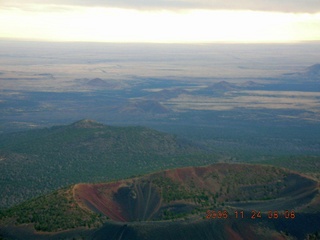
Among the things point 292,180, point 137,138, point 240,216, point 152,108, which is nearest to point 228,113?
point 152,108

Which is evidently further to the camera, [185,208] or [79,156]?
[79,156]

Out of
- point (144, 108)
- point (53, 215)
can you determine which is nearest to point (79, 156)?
point (53, 215)

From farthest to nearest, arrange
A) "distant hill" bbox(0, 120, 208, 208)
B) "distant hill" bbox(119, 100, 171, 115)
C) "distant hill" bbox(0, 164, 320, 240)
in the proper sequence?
"distant hill" bbox(119, 100, 171, 115) → "distant hill" bbox(0, 120, 208, 208) → "distant hill" bbox(0, 164, 320, 240)
